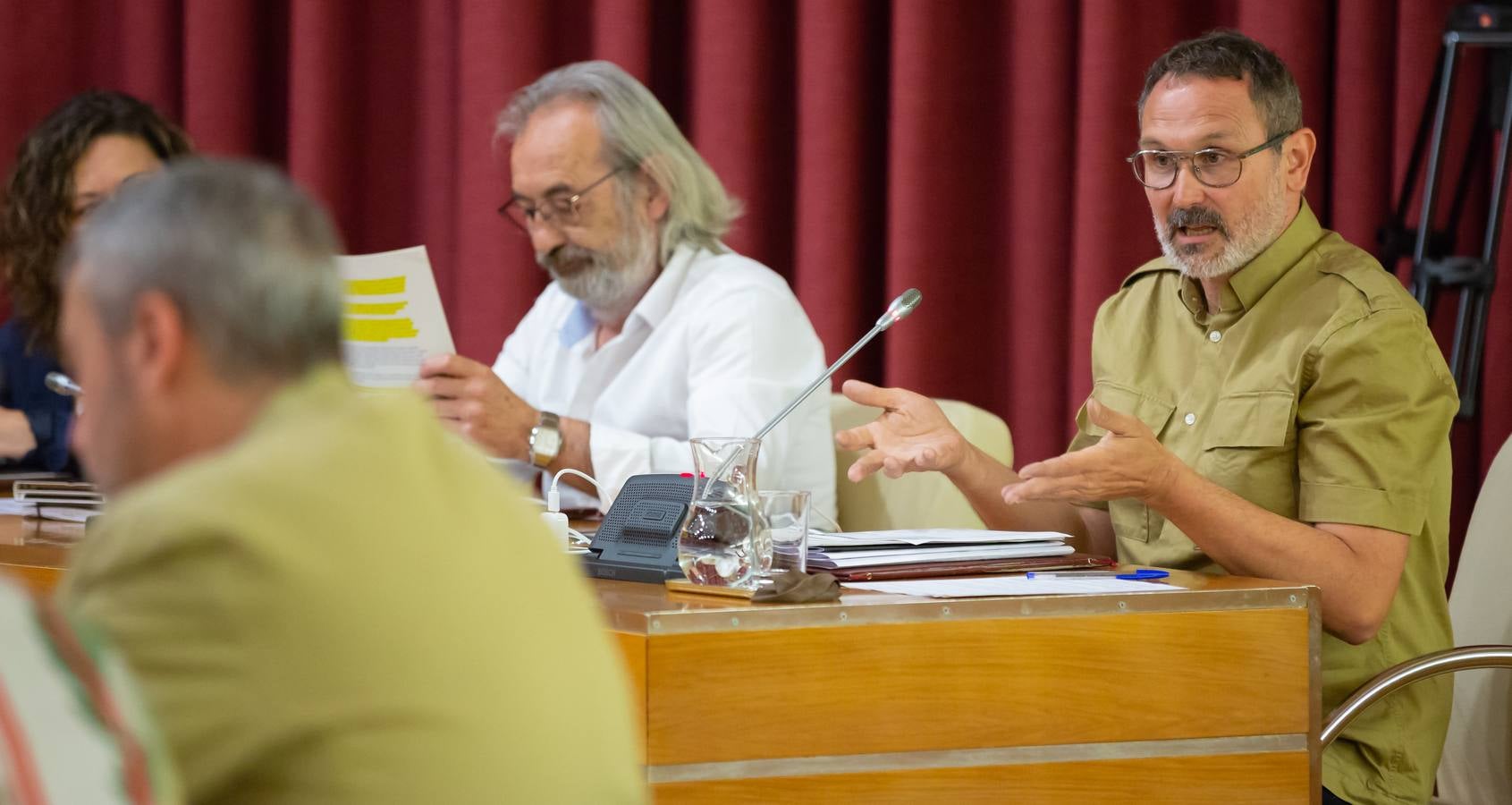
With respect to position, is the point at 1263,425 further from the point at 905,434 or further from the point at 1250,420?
the point at 905,434

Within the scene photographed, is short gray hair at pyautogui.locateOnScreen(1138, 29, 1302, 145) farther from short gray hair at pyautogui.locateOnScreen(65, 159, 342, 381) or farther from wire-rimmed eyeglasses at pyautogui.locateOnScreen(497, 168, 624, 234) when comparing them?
short gray hair at pyautogui.locateOnScreen(65, 159, 342, 381)

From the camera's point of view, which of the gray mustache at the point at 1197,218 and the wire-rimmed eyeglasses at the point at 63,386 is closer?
the gray mustache at the point at 1197,218

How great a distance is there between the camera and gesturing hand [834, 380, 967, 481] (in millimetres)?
1813

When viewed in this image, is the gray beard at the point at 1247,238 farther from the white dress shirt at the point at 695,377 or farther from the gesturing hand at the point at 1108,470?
the white dress shirt at the point at 695,377

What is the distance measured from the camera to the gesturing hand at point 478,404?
2.36 m

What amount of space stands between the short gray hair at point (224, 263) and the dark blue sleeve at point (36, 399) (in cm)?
195

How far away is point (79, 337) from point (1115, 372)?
155cm

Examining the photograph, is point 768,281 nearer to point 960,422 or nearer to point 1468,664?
point 960,422

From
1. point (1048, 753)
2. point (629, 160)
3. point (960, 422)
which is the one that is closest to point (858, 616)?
point (1048, 753)

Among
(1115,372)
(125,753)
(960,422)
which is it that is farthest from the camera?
(960,422)

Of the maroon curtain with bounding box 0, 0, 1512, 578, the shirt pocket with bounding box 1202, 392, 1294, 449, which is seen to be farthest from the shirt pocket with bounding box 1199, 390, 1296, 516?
the maroon curtain with bounding box 0, 0, 1512, 578

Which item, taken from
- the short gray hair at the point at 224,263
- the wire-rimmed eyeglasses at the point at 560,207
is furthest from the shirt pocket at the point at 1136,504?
the short gray hair at the point at 224,263

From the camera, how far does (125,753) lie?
64 centimetres

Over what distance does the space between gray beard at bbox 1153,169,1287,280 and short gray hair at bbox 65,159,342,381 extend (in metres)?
1.38
